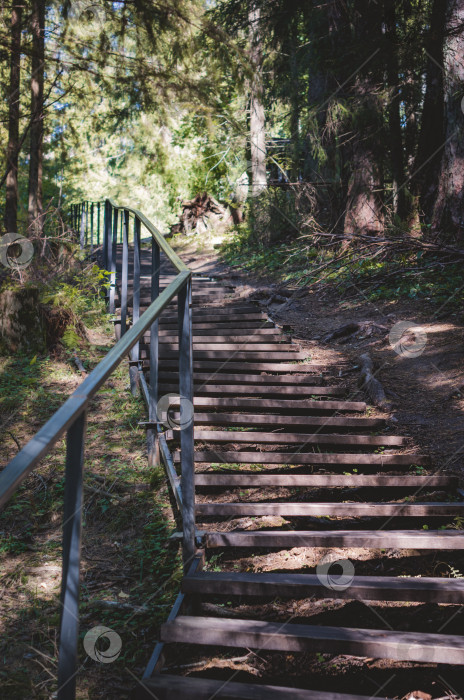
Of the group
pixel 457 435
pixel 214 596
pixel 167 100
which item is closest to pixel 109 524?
pixel 214 596

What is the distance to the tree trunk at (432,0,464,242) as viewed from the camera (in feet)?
21.3

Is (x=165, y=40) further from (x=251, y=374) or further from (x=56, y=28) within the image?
(x=251, y=374)

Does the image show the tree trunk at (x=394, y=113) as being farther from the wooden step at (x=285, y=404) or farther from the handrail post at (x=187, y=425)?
the handrail post at (x=187, y=425)

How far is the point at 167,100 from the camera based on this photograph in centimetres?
835

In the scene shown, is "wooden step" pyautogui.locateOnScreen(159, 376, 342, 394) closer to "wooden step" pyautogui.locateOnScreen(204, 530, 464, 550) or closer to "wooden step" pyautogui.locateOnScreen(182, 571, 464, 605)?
"wooden step" pyautogui.locateOnScreen(204, 530, 464, 550)

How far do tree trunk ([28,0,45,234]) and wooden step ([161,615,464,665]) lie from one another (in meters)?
6.90

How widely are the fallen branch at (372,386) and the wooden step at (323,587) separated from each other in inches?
75.7

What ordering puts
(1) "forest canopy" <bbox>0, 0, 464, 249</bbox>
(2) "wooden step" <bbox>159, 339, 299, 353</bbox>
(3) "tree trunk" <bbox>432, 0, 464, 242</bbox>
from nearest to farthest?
(2) "wooden step" <bbox>159, 339, 299, 353</bbox> < (3) "tree trunk" <bbox>432, 0, 464, 242</bbox> < (1) "forest canopy" <bbox>0, 0, 464, 249</bbox>

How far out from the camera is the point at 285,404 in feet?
12.2

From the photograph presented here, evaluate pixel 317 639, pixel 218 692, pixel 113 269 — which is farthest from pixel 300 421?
pixel 113 269

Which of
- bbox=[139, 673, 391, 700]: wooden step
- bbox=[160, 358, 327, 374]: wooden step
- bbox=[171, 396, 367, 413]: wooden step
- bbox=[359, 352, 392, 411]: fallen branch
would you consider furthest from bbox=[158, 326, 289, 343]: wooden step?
bbox=[139, 673, 391, 700]: wooden step

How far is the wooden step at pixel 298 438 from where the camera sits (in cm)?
326

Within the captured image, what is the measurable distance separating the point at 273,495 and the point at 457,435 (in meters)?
1.23

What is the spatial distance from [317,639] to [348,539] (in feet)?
1.92
